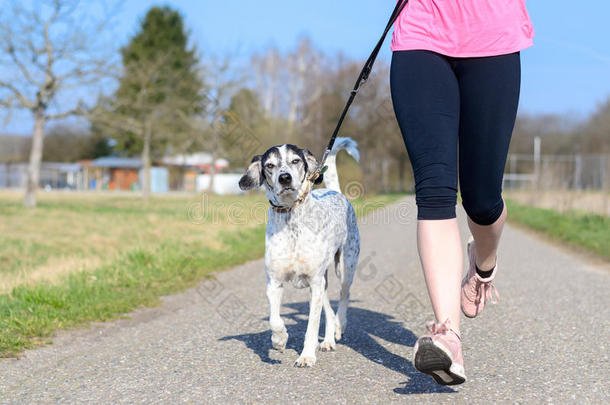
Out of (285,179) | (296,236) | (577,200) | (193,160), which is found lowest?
(577,200)

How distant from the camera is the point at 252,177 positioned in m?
4.08

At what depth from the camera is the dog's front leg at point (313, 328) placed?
3553 millimetres

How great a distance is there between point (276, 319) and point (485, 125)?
64.5 inches

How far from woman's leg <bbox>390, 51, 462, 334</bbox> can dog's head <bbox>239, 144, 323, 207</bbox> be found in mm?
1069

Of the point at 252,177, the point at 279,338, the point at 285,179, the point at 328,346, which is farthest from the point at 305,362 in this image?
the point at 252,177

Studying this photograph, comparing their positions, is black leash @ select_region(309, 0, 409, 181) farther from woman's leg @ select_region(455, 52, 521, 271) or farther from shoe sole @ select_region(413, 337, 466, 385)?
shoe sole @ select_region(413, 337, 466, 385)

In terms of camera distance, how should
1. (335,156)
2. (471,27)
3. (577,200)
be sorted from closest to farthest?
(471,27) < (335,156) < (577,200)

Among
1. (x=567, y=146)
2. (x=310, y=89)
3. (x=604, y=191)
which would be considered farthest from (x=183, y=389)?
(x=567, y=146)

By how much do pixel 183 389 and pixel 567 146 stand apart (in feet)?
200

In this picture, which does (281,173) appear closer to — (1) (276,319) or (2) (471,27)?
(1) (276,319)

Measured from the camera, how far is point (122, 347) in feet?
13.7

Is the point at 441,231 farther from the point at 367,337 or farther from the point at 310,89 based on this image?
the point at 310,89

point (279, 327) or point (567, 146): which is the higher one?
point (567, 146)

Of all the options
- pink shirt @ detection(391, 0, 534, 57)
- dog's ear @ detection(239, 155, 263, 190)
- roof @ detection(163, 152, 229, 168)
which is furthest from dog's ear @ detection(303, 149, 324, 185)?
roof @ detection(163, 152, 229, 168)
